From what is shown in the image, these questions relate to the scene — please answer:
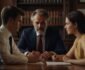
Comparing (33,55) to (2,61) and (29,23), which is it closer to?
(2,61)

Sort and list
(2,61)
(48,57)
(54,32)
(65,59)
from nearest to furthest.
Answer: (2,61) < (65,59) < (48,57) < (54,32)

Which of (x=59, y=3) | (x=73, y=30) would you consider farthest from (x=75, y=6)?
(x=73, y=30)

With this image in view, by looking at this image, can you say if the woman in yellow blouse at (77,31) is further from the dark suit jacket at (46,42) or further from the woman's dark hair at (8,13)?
the woman's dark hair at (8,13)

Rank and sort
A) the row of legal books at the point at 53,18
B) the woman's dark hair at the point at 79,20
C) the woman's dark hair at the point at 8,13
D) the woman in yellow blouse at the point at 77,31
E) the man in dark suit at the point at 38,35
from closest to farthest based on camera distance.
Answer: the woman's dark hair at the point at 8,13, the woman in yellow blouse at the point at 77,31, the woman's dark hair at the point at 79,20, the man in dark suit at the point at 38,35, the row of legal books at the point at 53,18

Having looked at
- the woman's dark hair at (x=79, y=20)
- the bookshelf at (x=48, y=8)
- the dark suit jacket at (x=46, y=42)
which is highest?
the bookshelf at (x=48, y=8)

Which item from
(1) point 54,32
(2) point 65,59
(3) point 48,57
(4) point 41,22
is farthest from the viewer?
(1) point 54,32

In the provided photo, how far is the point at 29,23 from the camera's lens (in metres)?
4.85

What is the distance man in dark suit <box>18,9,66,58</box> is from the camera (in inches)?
150

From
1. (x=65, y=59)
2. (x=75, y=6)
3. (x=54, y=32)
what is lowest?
(x=65, y=59)

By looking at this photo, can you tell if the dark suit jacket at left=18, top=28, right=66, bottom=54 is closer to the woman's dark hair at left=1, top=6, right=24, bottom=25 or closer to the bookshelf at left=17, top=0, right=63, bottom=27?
the bookshelf at left=17, top=0, right=63, bottom=27

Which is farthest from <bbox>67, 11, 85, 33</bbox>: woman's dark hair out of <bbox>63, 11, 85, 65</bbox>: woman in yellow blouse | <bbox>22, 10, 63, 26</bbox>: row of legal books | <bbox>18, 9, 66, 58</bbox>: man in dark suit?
<bbox>22, 10, 63, 26</bbox>: row of legal books

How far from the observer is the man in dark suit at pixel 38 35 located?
3822 mm

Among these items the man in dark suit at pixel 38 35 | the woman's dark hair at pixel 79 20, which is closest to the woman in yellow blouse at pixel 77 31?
the woman's dark hair at pixel 79 20

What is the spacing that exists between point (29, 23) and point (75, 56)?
168 centimetres
